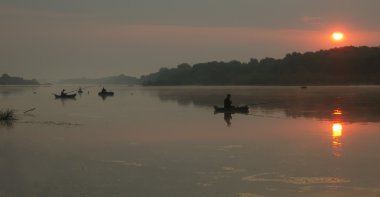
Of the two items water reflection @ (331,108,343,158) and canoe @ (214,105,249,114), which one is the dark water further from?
canoe @ (214,105,249,114)

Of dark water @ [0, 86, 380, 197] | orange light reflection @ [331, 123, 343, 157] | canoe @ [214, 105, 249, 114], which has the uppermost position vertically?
canoe @ [214, 105, 249, 114]

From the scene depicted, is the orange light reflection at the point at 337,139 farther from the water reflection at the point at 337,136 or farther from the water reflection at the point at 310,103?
the water reflection at the point at 310,103

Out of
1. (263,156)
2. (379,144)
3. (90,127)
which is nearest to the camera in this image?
(263,156)

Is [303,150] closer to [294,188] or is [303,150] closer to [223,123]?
[294,188]

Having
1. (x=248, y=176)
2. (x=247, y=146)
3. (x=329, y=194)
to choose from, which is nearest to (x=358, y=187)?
(x=329, y=194)

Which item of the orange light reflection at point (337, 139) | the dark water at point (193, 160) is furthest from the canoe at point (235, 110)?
the orange light reflection at point (337, 139)

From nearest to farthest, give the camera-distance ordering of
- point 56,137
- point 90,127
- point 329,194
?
point 329,194 → point 56,137 → point 90,127

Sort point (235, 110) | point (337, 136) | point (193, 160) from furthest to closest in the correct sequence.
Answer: point (235, 110) → point (337, 136) → point (193, 160)

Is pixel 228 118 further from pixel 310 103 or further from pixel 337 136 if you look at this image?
pixel 310 103

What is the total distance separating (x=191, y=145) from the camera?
23.4 meters

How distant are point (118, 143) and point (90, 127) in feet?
30.3

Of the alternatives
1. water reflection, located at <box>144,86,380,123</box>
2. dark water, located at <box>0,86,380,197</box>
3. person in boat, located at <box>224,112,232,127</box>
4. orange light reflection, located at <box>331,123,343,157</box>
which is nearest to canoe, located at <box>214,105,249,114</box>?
person in boat, located at <box>224,112,232,127</box>

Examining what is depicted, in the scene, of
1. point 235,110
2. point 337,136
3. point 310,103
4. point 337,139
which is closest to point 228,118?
point 235,110

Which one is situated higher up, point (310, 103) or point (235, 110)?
point (310, 103)
